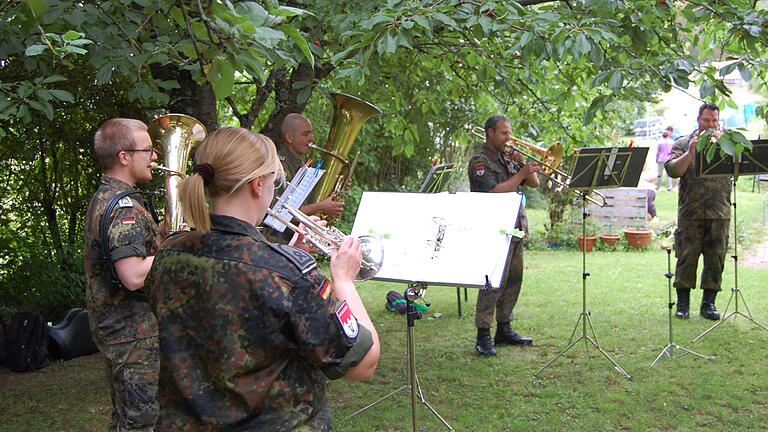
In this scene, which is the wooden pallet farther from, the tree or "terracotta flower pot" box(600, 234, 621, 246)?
the tree

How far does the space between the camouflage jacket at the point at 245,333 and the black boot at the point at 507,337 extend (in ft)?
14.1

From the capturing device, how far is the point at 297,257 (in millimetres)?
1818

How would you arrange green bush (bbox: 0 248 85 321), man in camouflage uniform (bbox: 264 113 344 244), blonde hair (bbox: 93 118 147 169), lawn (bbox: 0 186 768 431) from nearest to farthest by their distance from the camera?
1. blonde hair (bbox: 93 118 147 169)
2. lawn (bbox: 0 186 768 431)
3. man in camouflage uniform (bbox: 264 113 344 244)
4. green bush (bbox: 0 248 85 321)

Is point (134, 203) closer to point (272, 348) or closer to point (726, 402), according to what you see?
point (272, 348)

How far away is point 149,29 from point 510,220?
2.28 meters

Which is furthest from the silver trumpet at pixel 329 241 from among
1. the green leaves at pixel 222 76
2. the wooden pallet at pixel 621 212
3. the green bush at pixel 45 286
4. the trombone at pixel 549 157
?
the wooden pallet at pixel 621 212

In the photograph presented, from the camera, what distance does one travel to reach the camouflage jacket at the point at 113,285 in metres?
2.94

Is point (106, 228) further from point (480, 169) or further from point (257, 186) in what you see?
point (480, 169)

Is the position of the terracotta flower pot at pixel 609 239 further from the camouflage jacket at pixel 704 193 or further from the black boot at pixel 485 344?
the black boot at pixel 485 344

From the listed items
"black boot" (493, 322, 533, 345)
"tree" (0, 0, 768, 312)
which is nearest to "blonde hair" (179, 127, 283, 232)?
"tree" (0, 0, 768, 312)

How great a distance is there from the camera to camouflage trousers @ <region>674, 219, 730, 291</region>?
6.54m

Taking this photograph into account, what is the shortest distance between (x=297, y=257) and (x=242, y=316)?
0.66ft

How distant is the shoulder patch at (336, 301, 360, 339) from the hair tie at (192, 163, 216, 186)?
0.48 meters

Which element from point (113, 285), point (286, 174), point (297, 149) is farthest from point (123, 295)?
point (297, 149)
